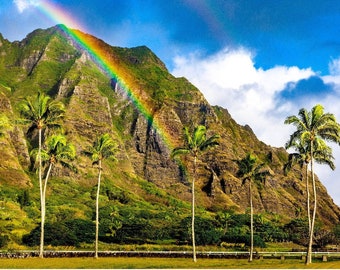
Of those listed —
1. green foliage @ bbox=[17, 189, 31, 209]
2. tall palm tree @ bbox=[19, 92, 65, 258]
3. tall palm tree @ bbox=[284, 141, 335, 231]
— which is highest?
tall palm tree @ bbox=[19, 92, 65, 258]

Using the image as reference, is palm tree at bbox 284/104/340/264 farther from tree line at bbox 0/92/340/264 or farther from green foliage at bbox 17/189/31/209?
green foliage at bbox 17/189/31/209

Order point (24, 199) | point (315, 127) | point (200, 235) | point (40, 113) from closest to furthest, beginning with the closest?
point (315, 127)
point (40, 113)
point (200, 235)
point (24, 199)

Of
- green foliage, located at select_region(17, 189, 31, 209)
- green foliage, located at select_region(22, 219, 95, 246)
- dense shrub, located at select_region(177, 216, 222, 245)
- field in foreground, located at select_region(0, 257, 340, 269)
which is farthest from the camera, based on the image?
green foliage, located at select_region(17, 189, 31, 209)

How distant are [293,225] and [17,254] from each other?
121m

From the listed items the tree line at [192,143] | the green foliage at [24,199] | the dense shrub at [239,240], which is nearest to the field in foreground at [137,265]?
the tree line at [192,143]

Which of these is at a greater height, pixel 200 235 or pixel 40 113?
pixel 40 113

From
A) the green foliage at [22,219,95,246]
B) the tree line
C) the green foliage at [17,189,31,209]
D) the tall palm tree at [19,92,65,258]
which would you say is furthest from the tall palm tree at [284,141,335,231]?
the green foliage at [17,189,31,209]

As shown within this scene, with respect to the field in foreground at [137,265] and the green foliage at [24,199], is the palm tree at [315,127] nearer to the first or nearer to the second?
the field in foreground at [137,265]

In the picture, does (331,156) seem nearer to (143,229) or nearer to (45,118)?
(45,118)

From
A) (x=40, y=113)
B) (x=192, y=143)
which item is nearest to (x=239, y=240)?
(x=192, y=143)

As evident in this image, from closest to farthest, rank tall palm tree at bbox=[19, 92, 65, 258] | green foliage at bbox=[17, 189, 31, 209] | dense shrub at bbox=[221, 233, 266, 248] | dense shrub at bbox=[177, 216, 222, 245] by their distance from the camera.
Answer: tall palm tree at bbox=[19, 92, 65, 258], dense shrub at bbox=[177, 216, 222, 245], dense shrub at bbox=[221, 233, 266, 248], green foliage at bbox=[17, 189, 31, 209]

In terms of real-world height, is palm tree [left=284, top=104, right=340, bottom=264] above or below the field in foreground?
above

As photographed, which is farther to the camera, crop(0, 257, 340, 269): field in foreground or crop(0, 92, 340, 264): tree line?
crop(0, 92, 340, 264): tree line

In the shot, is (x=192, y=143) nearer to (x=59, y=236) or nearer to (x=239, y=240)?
(x=59, y=236)
